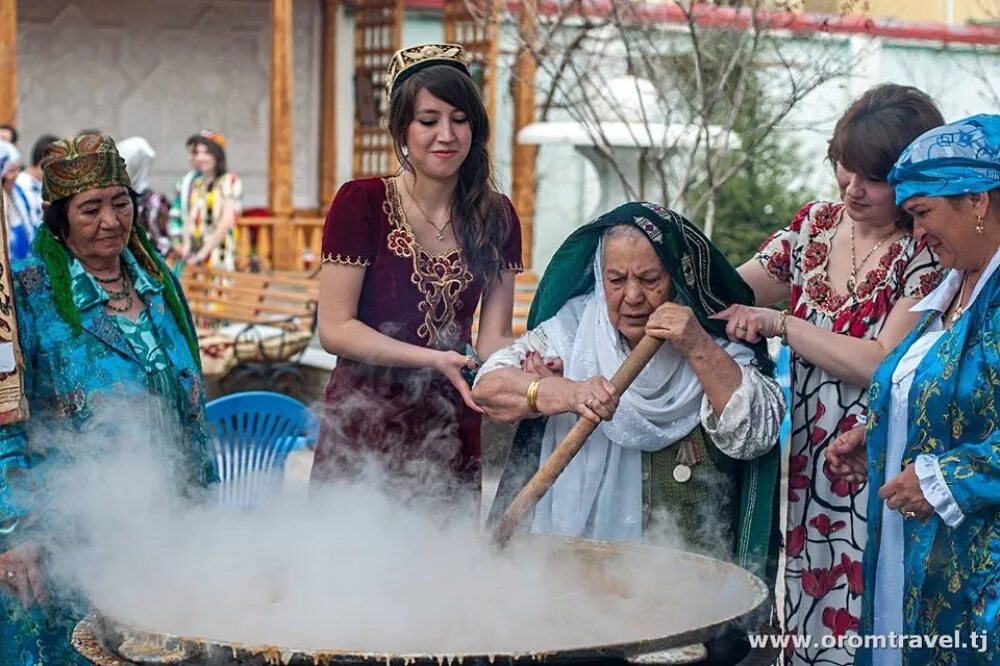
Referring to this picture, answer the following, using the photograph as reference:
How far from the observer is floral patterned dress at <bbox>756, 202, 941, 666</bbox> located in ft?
11.5

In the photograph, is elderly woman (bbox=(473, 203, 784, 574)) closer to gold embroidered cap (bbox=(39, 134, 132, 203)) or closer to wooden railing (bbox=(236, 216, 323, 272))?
gold embroidered cap (bbox=(39, 134, 132, 203))

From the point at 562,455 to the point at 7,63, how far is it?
9.71 m

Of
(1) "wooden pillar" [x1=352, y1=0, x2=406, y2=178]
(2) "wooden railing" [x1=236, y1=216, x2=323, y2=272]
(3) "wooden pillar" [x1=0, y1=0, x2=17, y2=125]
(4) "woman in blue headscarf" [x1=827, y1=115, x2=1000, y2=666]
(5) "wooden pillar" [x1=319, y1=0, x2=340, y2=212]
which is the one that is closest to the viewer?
(4) "woman in blue headscarf" [x1=827, y1=115, x2=1000, y2=666]

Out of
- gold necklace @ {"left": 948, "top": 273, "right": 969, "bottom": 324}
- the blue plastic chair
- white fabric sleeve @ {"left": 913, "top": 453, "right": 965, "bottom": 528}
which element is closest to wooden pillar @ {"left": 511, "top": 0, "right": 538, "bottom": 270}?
the blue plastic chair

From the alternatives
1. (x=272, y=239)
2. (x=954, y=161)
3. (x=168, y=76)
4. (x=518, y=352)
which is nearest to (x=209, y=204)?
(x=272, y=239)

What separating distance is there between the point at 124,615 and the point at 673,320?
1.30m

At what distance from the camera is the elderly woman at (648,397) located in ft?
10.6

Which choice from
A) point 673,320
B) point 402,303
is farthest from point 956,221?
point 402,303

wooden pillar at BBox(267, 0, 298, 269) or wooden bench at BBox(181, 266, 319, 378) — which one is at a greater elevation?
wooden pillar at BBox(267, 0, 298, 269)

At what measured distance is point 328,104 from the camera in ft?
49.0

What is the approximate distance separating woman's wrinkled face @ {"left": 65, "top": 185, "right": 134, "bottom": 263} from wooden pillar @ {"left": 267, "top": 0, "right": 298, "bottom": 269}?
390 inches

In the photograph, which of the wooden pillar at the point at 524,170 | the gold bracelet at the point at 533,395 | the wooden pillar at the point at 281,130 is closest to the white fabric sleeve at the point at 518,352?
the gold bracelet at the point at 533,395

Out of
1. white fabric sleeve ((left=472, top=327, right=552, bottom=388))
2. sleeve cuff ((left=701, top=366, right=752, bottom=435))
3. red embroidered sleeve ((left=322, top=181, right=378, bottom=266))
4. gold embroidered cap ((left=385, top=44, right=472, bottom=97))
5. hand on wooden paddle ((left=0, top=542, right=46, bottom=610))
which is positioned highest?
gold embroidered cap ((left=385, top=44, right=472, bottom=97))

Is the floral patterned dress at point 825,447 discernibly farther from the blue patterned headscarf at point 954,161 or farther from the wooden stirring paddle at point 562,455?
the wooden stirring paddle at point 562,455
